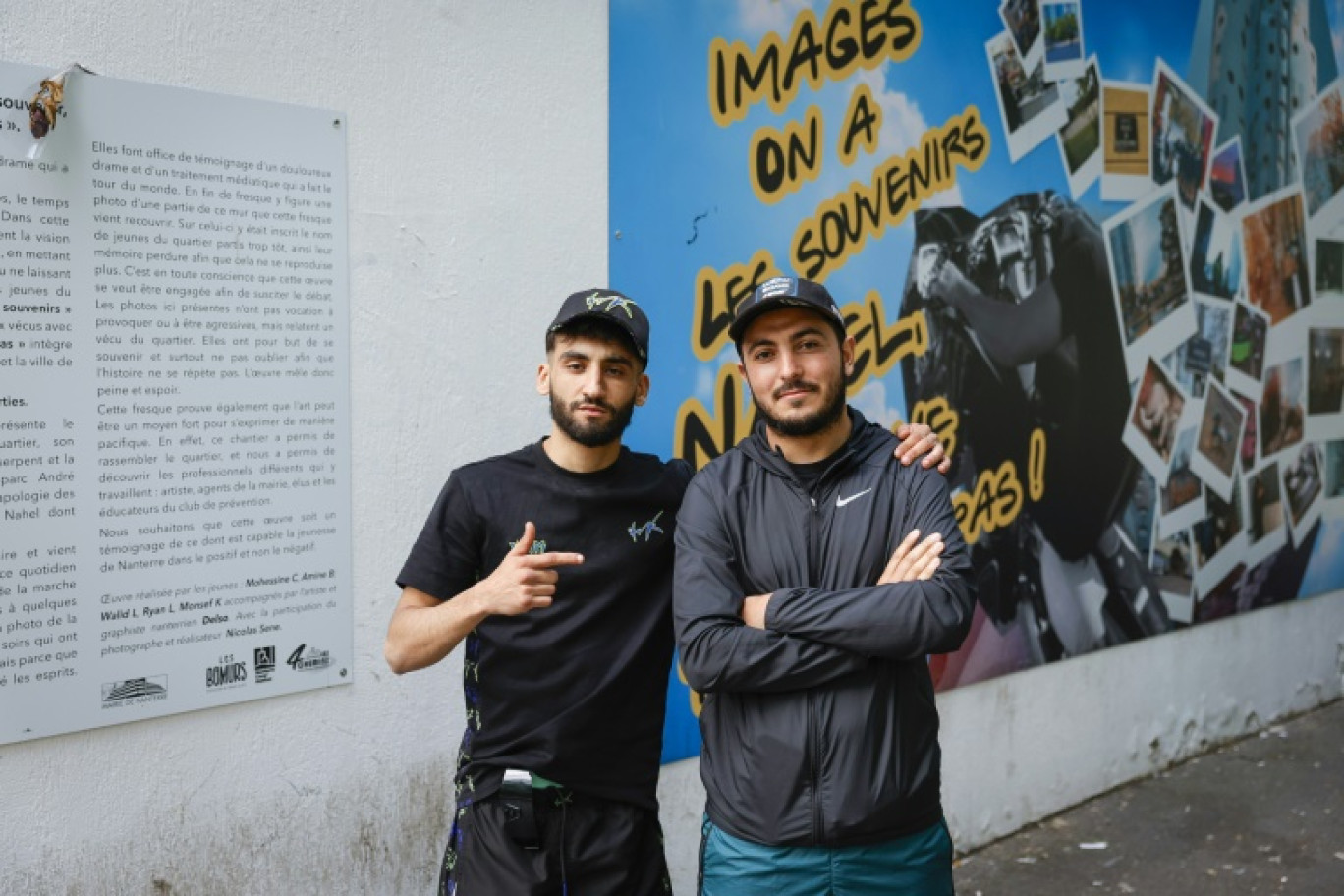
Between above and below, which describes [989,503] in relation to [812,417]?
below

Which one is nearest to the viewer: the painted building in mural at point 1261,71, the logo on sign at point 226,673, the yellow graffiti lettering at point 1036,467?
the logo on sign at point 226,673

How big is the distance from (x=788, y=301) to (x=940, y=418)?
2.46 meters

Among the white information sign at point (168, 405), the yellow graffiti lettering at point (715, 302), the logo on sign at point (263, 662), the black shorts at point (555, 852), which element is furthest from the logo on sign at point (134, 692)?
the yellow graffiti lettering at point (715, 302)

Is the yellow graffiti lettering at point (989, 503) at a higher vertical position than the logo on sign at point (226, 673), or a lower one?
higher

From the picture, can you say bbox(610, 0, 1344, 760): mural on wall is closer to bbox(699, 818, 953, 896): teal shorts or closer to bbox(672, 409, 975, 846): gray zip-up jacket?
bbox(672, 409, 975, 846): gray zip-up jacket

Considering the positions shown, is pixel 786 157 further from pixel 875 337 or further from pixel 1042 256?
pixel 1042 256

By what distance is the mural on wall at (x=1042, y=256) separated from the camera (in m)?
3.98

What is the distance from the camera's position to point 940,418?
4.81m

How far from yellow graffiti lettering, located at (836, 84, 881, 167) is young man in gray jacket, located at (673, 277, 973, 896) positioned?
2.00 meters

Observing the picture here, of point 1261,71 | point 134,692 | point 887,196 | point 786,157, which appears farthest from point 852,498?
point 1261,71

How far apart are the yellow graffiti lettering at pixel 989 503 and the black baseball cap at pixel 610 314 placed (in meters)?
2.60

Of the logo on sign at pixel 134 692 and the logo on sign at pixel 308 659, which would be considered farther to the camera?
the logo on sign at pixel 308 659

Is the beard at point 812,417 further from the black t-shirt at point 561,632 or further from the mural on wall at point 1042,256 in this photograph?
the mural on wall at point 1042,256

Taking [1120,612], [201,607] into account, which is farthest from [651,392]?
[1120,612]
